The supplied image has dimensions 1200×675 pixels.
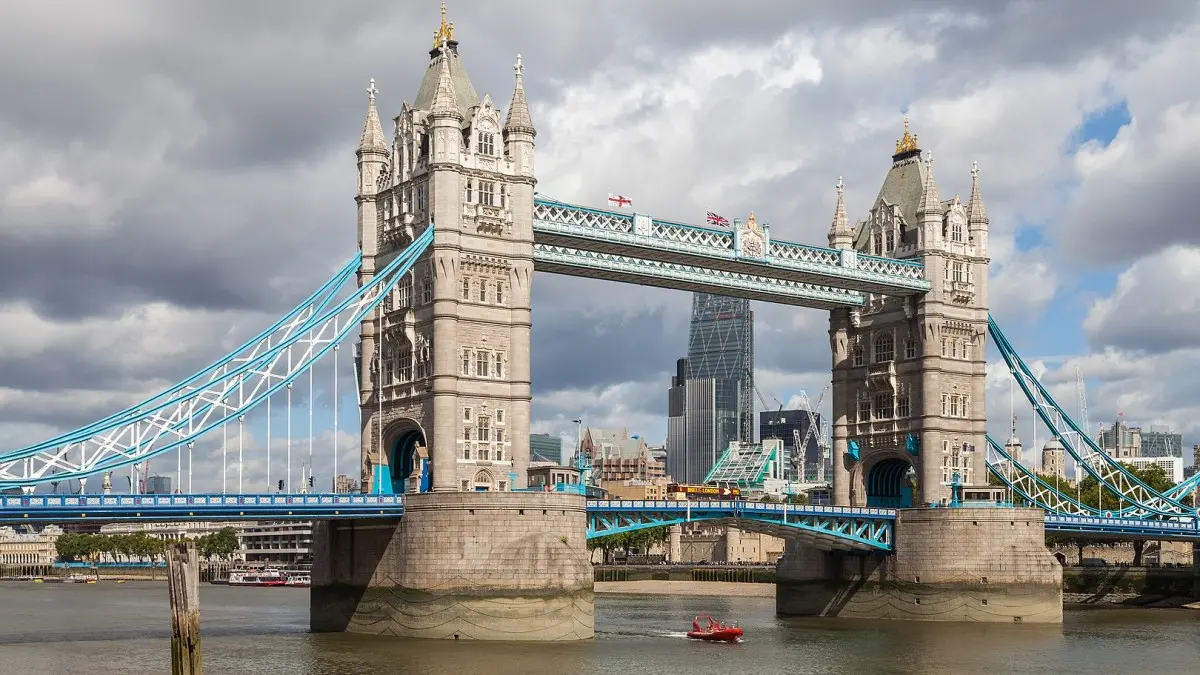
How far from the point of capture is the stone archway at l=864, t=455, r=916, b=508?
108562 mm

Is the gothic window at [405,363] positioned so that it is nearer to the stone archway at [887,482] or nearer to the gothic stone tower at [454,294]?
the gothic stone tower at [454,294]

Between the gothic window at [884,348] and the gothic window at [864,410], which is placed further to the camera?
the gothic window at [864,410]

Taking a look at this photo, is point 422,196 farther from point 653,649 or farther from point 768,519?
point 768,519

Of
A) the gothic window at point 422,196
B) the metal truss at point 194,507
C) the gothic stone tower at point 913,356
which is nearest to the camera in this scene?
the metal truss at point 194,507

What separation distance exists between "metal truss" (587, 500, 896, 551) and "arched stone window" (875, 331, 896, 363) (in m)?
11.7

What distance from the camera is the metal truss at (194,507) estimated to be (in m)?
68.4

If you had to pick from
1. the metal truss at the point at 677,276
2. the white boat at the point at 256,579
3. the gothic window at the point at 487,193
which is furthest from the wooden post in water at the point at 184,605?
the white boat at the point at 256,579


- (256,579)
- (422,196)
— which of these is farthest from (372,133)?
(256,579)

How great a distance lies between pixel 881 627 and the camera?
307ft

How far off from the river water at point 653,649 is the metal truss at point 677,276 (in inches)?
802

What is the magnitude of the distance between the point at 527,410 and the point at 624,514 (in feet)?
29.9

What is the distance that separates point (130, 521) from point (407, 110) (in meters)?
27.1

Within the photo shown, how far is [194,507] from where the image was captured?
7194 centimetres

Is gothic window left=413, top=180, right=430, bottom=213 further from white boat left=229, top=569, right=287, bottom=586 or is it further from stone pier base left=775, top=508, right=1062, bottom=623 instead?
white boat left=229, top=569, right=287, bottom=586
